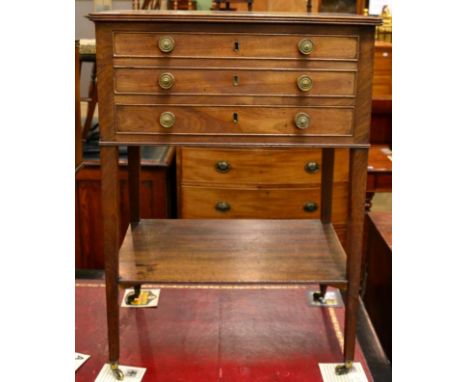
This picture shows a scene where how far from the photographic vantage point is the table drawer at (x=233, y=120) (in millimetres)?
1275

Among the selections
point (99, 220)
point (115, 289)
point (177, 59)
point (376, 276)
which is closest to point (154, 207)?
point (99, 220)

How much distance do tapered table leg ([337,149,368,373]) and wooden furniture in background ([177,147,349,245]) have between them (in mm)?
1078

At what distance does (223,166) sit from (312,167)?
1.21 feet

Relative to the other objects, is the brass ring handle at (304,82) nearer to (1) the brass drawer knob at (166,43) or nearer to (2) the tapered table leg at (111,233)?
(1) the brass drawer knob at (166,43)

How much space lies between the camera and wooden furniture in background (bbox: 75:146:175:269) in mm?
2496

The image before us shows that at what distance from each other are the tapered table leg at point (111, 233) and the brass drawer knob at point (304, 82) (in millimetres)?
426

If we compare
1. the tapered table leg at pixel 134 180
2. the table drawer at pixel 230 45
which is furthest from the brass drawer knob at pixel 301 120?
the tapered table leg at pixel 134 180

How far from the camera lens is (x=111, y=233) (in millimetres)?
1365

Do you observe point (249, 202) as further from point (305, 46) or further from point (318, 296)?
point (305, 46)

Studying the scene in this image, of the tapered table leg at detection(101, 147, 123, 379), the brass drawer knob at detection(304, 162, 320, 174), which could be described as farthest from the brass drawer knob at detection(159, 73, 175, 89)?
the brass drawer knob at detection(304, 162, 320, 174)

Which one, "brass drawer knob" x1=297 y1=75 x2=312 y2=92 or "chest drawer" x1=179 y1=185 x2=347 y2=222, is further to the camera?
"chest drawer" x1=179 y1=185 x2=347 y2=222

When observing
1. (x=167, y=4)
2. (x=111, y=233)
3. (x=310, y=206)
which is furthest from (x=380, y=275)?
(x=167, y=4)

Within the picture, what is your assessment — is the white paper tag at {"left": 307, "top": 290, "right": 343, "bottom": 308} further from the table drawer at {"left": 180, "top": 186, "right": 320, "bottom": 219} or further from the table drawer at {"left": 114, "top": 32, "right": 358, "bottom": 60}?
the table drawer at {"left": 114, "top": 32, "right": 358, "bottom": 60}

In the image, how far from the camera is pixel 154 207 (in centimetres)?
254
